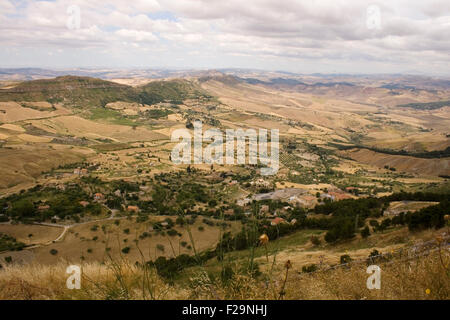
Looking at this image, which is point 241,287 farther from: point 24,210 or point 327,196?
point 327,196

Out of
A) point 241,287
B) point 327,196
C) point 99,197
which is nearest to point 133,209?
point 99,197

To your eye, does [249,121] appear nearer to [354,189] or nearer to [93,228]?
[354,189]

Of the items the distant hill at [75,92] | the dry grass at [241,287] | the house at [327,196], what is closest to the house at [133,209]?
the house at [327,196]

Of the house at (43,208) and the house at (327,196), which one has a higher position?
the house at (43,208)

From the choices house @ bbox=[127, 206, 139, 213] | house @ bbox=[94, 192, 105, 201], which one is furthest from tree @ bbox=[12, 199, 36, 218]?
house @ bbox=[127, 206, 139, 213]

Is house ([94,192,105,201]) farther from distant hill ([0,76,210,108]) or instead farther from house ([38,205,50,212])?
distant hill ([0,76,210,108])

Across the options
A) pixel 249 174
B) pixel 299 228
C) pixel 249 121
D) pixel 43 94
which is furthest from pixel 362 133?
pixel 43 94

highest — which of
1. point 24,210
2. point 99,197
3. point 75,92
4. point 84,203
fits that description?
point 75,92

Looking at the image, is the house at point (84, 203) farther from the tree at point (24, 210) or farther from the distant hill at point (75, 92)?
the distant hill at point (75, 92)

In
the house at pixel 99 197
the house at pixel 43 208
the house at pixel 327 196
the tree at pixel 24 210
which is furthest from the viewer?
the house at pixel 327 196
